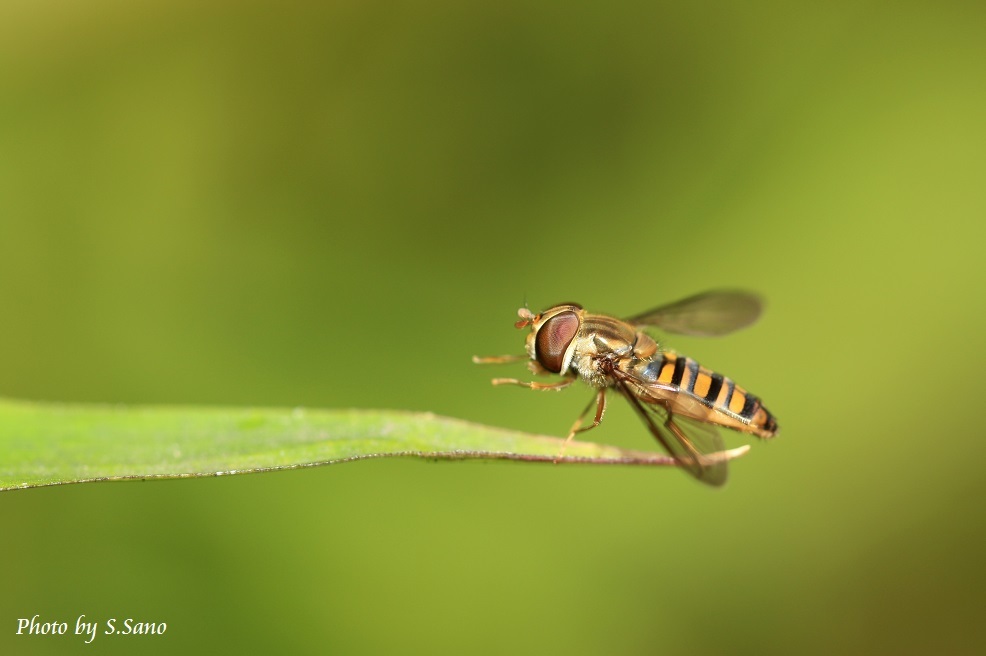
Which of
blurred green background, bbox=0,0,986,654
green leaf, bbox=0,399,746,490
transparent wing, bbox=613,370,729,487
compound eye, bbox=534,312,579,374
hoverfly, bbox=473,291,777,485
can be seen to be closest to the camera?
green leaf, bbox=0,399,746,490

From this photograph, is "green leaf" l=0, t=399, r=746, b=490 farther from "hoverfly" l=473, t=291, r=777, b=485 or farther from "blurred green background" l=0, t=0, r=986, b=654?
"blurred green background" l=0, t=0, r=986, b=654

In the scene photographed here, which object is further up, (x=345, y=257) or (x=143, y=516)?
(x=345, y=257)

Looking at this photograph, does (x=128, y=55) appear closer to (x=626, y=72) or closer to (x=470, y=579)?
(x=626, y=72)

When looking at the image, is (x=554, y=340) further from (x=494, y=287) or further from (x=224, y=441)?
(x=224, y=441)

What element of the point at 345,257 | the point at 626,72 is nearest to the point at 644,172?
the point at 626,72

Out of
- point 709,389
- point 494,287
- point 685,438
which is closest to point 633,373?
point 709,389

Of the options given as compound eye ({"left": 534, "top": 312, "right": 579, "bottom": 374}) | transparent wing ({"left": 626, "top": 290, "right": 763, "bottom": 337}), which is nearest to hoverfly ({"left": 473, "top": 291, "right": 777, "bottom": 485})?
compound eye ({"left": 534, "top": 312, "right": 579, "bottom": 374})

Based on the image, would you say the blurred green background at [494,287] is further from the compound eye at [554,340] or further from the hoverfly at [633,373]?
the compound eye at [554,340]
